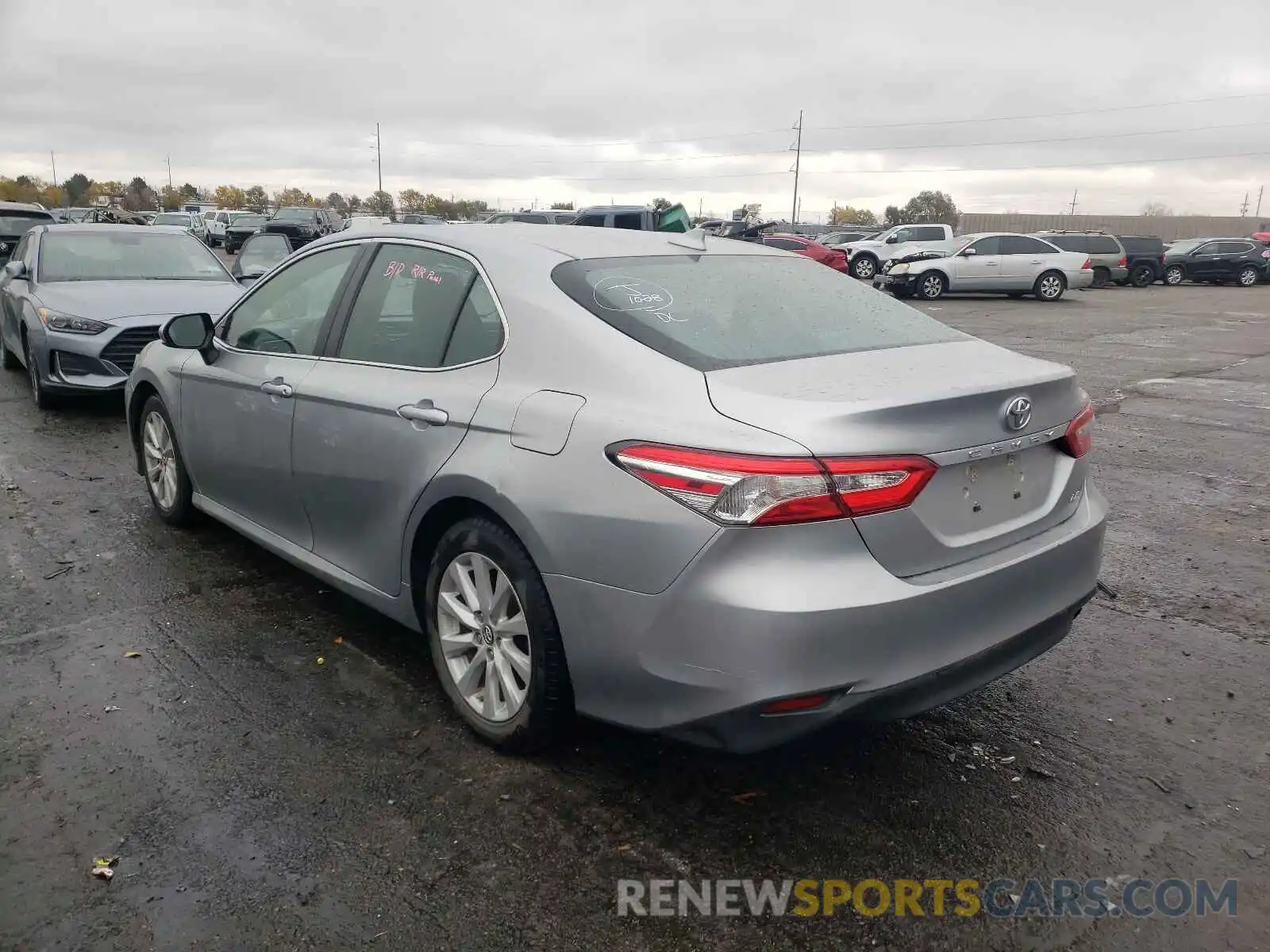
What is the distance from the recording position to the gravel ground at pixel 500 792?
96.0 inches

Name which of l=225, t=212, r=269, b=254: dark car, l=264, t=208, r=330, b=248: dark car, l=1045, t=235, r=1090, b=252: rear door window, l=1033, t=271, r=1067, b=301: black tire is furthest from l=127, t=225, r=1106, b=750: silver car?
l=225, t=212, r=269, b=254: dark car

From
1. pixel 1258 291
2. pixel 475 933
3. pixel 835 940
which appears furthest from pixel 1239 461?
pixel 1258 291

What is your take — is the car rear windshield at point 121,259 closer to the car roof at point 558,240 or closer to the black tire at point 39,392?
the black tire at point 39,392

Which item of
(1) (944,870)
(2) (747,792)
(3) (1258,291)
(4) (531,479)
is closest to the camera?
(1) (944,870)

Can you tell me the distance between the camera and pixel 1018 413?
2.79 m

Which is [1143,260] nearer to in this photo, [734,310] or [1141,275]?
[1141,275]

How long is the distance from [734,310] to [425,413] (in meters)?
1.06

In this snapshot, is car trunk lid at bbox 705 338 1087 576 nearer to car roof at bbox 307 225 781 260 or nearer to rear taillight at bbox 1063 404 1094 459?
rear taillight at bbox 1063 404 1094 459

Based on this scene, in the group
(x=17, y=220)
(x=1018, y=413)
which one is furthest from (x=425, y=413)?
(x=17, y=220)

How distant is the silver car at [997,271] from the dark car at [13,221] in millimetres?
19336

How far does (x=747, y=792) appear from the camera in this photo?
3006 millimetres

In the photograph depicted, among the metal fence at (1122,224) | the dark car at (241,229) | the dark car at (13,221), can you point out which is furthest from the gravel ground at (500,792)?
the metal fence at (1122,224)

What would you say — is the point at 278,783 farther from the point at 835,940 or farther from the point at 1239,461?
the point at 1239,461

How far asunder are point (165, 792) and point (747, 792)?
1.73 meters
